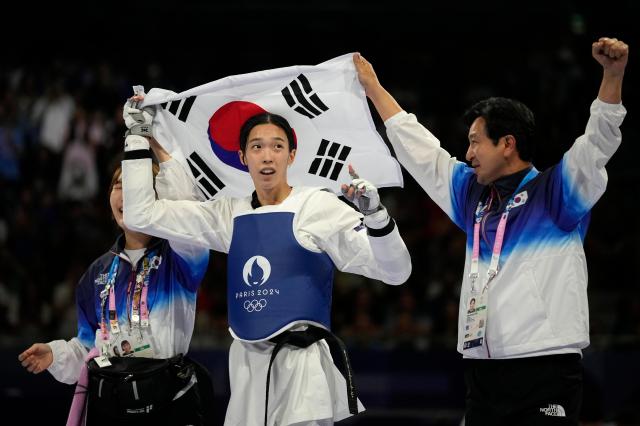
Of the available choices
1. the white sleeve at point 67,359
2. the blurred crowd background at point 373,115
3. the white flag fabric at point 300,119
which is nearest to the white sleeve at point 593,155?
the white flag fabric at point 300,119

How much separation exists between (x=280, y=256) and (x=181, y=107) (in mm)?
1114

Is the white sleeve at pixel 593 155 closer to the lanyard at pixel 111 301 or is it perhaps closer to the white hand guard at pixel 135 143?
the white hand guard at pixel 135 143

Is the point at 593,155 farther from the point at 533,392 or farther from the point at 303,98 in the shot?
the point at 303,98

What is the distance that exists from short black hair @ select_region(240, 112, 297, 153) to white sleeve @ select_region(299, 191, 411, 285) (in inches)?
13.9

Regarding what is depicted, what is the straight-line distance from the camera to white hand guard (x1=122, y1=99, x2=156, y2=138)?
16.4 feet

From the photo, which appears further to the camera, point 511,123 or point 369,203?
point 511,123

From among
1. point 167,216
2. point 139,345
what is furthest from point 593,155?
point 139,345

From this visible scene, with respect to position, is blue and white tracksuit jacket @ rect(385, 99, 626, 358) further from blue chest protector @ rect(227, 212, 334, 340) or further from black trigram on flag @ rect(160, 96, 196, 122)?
black trigram on flag @ rect(160, 96, 196, 122)

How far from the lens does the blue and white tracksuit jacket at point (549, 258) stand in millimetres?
4125

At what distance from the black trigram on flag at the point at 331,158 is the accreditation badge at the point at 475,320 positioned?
1086mm

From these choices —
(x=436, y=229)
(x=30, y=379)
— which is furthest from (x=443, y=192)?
(x=436, y=229)

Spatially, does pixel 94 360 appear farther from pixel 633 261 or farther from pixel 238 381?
pixel 633 261

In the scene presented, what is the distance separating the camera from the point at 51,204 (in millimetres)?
11047

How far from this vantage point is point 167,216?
4.80 m
